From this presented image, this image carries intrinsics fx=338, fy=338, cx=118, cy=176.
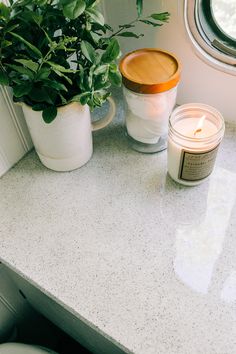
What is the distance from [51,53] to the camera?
1.49ft

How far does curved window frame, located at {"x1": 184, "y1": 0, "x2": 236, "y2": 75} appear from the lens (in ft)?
2.03

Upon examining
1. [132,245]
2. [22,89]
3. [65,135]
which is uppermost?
[22,89]

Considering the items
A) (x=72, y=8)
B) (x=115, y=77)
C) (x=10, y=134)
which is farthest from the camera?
(x=10, y=134)

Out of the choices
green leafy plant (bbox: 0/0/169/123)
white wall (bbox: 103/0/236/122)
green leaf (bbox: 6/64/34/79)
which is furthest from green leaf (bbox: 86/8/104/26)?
white wall (bbox: 103/0/236/122)

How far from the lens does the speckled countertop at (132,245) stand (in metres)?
0.45

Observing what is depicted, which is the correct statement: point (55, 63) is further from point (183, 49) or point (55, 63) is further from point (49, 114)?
point (183, 49)

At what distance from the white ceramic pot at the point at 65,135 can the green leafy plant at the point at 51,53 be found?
22mm

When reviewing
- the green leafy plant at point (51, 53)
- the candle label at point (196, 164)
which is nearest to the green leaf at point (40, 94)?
the green leafy plant at point (51, 53)

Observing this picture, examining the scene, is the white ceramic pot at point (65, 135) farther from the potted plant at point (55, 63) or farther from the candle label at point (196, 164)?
the candle label at point (196, 164)

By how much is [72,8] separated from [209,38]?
1.14ft

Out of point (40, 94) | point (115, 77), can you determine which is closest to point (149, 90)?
point (115, 77)

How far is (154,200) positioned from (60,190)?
17 centimetres

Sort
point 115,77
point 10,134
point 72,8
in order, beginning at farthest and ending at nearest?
point 10,134
point 115,77
point 72,8

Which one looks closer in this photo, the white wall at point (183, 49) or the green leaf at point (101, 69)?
the green leaf at point (101, 69)
